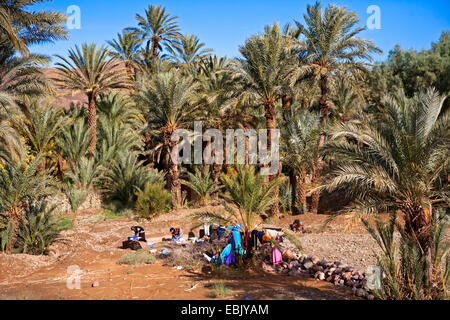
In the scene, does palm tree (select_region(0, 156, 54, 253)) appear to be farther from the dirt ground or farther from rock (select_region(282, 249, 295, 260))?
rock (select_region(282, 249, 295, 260))

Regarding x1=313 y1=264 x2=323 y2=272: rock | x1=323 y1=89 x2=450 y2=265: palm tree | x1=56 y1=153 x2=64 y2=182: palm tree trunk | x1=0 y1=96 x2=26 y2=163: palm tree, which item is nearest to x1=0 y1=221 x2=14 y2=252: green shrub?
x1=0 y1=96 x2=26 y2=163: palm tree

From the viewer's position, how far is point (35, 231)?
1050 cm

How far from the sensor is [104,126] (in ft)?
67.1

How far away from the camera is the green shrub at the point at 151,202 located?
15.8m

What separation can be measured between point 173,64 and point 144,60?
238 centimetres

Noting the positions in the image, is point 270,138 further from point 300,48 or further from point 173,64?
point 173,64

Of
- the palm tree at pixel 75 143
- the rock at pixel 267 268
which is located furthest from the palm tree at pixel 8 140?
the rock at pixel 267 268

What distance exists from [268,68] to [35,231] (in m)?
10.5

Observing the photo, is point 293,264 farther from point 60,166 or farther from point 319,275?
point 60,166

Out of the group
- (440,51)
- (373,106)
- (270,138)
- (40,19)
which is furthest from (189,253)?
(440,51)

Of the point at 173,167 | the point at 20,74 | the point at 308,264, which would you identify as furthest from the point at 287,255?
the point at 20,74

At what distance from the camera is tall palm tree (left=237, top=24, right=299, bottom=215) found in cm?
1505

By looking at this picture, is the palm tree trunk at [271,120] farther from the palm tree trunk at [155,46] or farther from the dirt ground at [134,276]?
the palm tree trunk at [155,46]

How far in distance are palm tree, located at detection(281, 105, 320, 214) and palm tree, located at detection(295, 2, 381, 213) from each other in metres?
0.54
